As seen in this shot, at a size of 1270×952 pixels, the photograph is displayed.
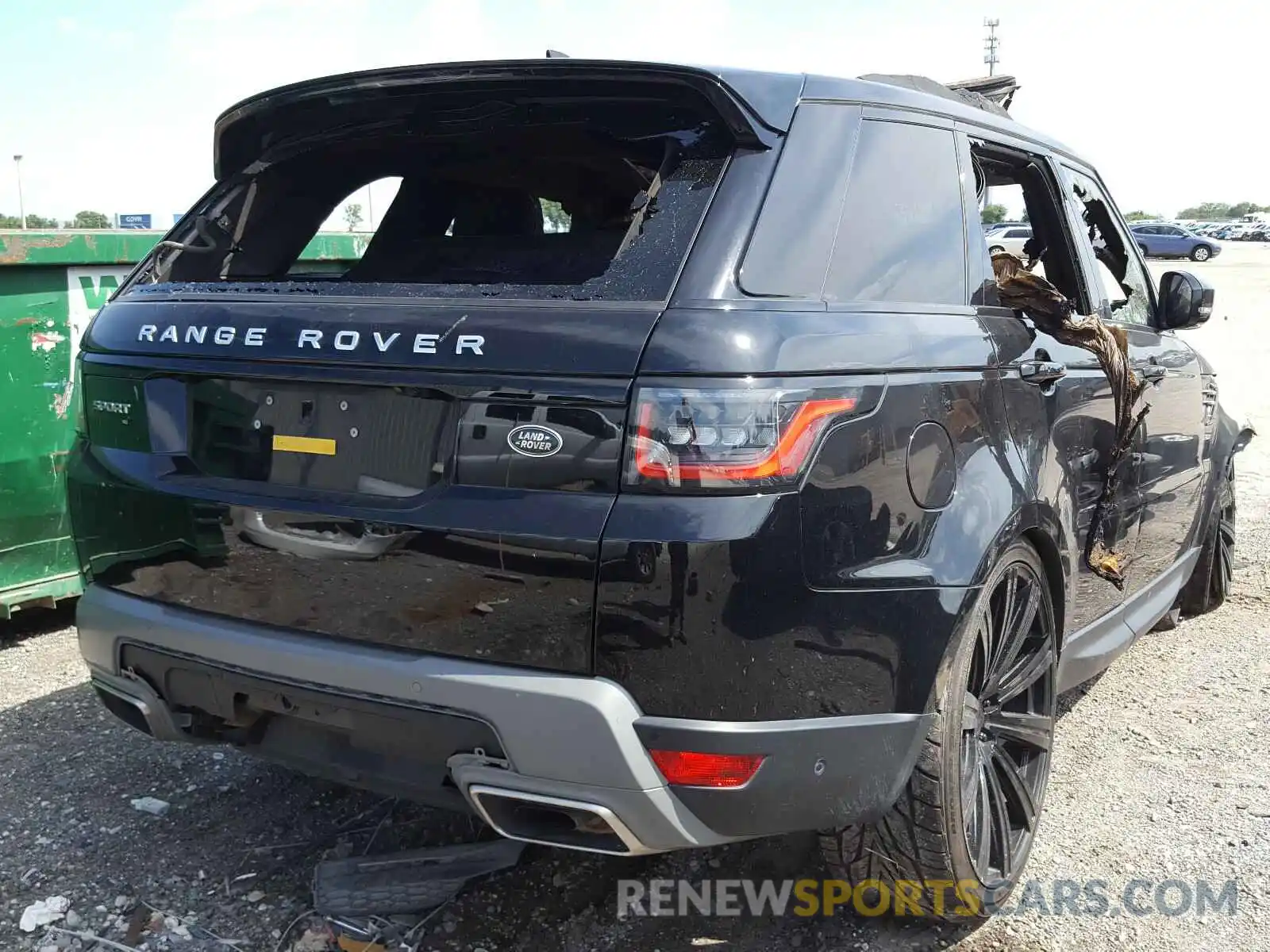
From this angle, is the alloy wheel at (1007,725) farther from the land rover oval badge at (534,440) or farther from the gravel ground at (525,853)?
the land rover oval badge at (534,440)

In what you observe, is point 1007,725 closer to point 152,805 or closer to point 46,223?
point 152,805

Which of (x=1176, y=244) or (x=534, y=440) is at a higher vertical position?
(x=534, y=440)

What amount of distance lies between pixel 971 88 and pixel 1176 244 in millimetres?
46813

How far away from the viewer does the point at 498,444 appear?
80.0 inches

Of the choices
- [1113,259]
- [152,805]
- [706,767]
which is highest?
[1113,259]

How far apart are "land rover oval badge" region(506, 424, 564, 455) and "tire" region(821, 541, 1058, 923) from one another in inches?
37.5

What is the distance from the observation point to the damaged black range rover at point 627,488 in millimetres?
1953

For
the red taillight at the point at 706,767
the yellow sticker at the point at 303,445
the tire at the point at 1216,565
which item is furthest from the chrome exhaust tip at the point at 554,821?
the tire at the point at 1216,565

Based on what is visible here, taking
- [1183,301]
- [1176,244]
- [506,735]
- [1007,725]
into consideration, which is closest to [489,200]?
[506,735]

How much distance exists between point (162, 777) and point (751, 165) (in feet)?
8.62

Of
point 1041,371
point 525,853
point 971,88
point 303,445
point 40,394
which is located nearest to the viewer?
point 303,445

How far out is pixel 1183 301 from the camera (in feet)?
13.2

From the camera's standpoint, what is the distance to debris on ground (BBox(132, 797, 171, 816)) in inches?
127

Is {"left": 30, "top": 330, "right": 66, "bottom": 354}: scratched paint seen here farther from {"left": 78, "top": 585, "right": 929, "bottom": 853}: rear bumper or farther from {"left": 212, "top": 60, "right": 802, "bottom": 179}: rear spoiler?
{"left": 78, "top": 585, "right": 929, "bottom": 853}: rear bumper
